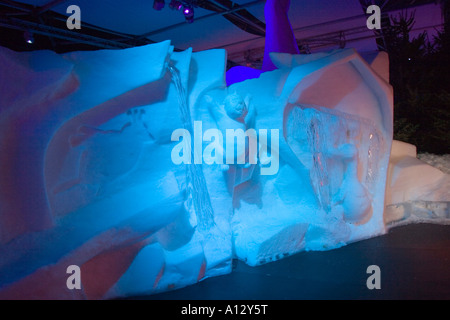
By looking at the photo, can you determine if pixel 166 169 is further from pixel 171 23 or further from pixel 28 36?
pixel 28 36

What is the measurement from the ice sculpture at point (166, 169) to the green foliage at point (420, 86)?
151 inches

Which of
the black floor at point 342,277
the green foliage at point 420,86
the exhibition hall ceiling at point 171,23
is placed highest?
the exhibition hall ceiling at point 171,23

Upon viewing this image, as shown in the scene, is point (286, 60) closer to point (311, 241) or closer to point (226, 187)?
point (226, 187)

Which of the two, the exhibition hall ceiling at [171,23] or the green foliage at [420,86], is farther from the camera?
the green foliage at [420,86]

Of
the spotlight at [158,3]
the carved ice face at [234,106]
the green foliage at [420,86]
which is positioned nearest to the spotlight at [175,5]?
the spotlight at [158,3]

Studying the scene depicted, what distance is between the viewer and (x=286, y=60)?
3.66m

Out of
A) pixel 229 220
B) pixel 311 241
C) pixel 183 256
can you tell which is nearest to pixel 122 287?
pixel 183 256

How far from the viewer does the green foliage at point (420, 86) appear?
23.6 feet

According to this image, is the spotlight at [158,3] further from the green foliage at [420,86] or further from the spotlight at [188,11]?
the green foliage at [420,86]

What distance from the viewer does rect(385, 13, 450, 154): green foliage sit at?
7.19 meters

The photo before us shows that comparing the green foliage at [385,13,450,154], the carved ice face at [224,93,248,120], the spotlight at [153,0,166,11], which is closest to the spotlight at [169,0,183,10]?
the spotlight at [153,0,166,11]

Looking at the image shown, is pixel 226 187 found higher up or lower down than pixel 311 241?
higher up

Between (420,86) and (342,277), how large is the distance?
704 cm
